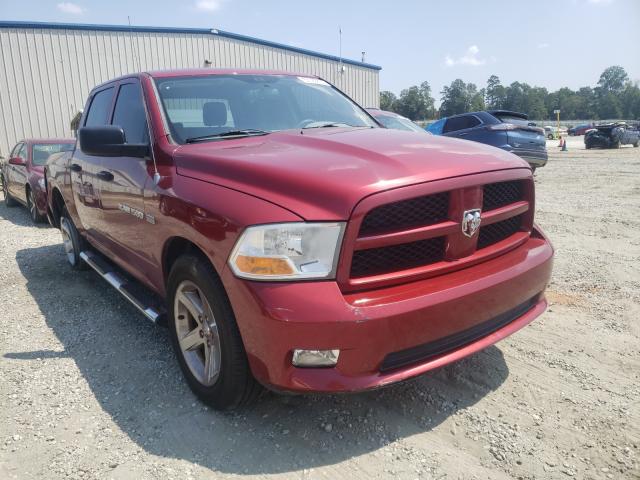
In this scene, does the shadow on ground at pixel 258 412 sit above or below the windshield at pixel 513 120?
below

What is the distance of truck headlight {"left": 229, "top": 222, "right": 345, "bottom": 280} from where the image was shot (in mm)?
2021

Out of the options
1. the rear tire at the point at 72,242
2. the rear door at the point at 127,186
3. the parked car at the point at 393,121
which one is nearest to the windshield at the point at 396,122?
the parked car at the point at 393,121

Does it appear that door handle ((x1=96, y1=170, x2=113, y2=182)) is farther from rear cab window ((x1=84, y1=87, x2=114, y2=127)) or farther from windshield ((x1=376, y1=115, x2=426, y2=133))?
windshield ((x1=376, y1=115, x2=426, y2=133))

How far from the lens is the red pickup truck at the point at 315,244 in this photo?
202cm

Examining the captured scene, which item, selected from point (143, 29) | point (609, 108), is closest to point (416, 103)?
point (609, 108)

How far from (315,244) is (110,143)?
1.72 meters

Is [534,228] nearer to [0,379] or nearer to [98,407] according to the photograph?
[98,407]

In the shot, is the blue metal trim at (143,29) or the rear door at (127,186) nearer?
the rear door at (127,186)

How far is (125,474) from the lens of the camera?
219 centimetres

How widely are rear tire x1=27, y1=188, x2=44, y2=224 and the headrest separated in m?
6.45

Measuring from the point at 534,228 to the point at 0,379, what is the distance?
342cm

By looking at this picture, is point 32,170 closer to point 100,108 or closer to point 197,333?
point 100,108

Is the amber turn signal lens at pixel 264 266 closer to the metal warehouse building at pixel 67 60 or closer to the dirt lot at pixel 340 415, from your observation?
the dirt lot at pixel 340 415

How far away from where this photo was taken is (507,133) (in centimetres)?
1070
